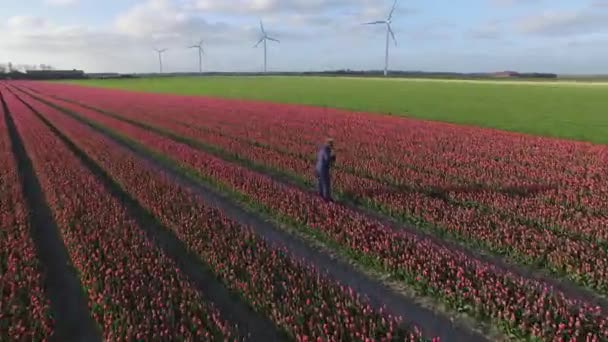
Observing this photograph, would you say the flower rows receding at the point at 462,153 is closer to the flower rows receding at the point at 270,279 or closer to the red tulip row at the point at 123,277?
the flower rows receding at the point at 270,279

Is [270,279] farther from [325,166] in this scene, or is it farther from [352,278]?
[325,166]

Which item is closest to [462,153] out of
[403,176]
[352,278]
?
[403,176]

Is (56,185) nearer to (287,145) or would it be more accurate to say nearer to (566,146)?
(287,145)

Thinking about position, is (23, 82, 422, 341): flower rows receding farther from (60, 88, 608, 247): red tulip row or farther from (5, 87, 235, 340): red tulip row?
(60, 88, 608, 247): red tulip row

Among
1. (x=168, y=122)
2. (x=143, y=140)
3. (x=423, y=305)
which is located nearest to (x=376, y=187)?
(x=423, y=305)

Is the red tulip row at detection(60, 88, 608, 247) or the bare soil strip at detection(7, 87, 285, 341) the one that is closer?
the bare soil strip at detection(7, 87, 285, 341)

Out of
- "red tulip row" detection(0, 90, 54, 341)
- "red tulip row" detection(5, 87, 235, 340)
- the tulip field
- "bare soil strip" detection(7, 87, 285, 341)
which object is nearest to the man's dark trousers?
the tulip field
